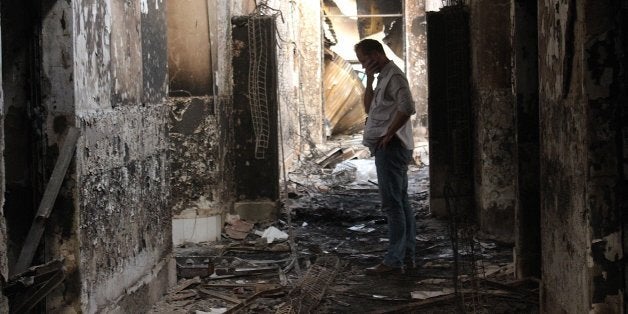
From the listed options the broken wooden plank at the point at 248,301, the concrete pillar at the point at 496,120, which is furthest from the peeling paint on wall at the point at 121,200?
the concrete pillar at the point at 496,120

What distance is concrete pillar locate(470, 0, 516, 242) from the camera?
821 cm

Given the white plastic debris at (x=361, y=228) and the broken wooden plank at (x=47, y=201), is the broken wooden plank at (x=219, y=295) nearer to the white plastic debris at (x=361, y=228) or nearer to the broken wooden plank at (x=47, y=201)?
the broken wooden plank at (x=47, y=201)

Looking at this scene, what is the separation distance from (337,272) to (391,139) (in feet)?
4.05

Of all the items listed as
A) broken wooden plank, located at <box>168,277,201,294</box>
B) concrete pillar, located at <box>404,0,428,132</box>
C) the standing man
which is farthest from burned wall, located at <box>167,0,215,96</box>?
concrete pillar, located at <box>404,0,428,132</box>

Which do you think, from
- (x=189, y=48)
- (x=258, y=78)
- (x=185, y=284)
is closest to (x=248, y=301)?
(x=185, y=284)

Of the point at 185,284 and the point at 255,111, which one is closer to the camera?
the point at 185,284

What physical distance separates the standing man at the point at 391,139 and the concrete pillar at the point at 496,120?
5.71 feet

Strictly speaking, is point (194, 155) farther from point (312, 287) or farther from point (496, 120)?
point (496, 120)

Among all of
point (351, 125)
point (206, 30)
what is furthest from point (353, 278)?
point (351, 125)

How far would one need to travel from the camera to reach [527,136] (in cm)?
601

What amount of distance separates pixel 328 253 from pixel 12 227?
12.5ft

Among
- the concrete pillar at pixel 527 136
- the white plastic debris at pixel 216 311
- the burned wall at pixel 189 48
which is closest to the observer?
the white plastic debris at pixel 216 311

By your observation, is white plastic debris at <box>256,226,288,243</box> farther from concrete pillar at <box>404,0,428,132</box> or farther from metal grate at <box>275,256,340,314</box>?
concrete pillar at <box>404,0,428,132</box>

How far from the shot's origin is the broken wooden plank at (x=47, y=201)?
4.05m
